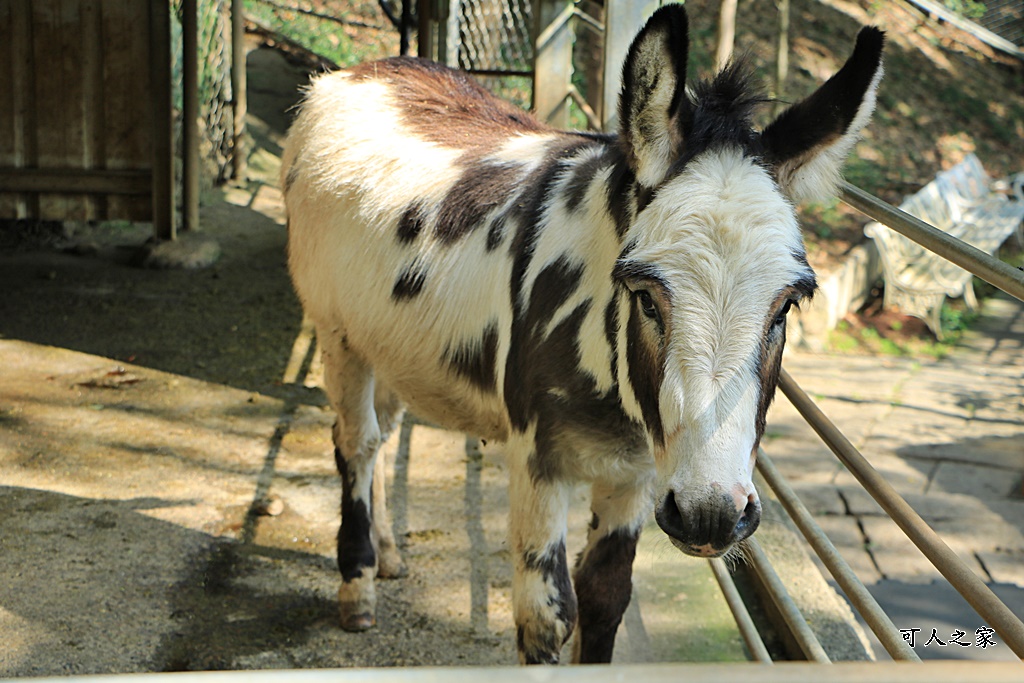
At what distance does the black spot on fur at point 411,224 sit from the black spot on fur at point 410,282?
0.30 ft

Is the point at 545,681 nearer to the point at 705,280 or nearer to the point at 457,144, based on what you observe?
the point at 705,280

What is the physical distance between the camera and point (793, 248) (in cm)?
187

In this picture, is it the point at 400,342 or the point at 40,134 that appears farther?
the point at 40,134

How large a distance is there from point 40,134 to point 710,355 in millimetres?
6348

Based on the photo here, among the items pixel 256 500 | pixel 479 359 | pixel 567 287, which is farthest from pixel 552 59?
pixel 567 287

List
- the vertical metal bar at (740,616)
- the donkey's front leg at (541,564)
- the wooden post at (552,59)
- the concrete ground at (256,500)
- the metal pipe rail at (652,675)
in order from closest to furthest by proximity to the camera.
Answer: the metal pipe rail at (652,675)
the donkey's front leg at (541,564)
the vertical metal bar at (740,616)
the concrete ground at (256,500)
the wooden post at (552,59)

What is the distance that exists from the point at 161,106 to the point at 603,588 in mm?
5502

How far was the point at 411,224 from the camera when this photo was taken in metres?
2.95

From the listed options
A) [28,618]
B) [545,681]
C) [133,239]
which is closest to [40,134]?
[133,239]

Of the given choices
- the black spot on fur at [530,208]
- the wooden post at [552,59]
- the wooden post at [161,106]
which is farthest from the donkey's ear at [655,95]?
the wooden post at [161,106]

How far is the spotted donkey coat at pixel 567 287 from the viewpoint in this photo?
1801mm

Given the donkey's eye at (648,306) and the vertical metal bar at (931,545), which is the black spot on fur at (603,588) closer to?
the vertical metal bar at (931,545)

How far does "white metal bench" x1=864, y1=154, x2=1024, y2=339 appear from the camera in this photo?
9289 millimetres

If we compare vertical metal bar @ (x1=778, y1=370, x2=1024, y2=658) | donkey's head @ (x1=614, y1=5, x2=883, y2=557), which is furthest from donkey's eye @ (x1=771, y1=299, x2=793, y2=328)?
vertical metal bar @ (x1=778, y1=370, x2=1024, y2=658)
